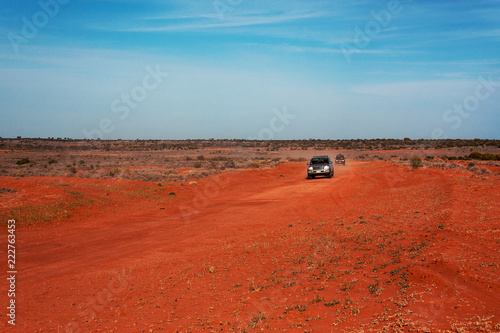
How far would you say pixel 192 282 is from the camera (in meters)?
9.40

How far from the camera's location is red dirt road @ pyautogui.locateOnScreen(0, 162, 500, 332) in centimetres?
637

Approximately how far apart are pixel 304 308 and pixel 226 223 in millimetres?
9324

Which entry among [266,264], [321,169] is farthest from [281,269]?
[321,169]

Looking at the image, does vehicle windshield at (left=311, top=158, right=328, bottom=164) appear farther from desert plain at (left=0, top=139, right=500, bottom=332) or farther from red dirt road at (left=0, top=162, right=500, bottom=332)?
red dirt road at (left=0, top=162, right=500, bottom=332)

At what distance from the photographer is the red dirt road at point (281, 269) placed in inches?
251

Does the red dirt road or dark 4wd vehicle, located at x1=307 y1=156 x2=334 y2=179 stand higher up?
dark 4wd vehicle, located at x1=307 y1=156 x2=334 y2=179

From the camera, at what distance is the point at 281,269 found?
375 inches

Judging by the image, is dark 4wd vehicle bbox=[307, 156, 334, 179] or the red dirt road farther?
dark 4wd vehicle bbox=[307, 156, 334, 179]

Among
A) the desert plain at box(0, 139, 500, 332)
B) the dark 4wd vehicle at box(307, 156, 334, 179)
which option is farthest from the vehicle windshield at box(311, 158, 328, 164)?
the desert plain at box(0, 139, 500, 332)

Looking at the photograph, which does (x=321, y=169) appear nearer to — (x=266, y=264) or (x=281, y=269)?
(x=266, y=264)

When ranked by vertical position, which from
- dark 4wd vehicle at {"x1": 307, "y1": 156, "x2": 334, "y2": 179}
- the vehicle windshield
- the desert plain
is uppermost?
the vehicle windshield

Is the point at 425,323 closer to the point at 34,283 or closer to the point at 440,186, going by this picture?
the point at 34,283

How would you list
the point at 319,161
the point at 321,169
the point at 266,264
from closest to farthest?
the point at 266,264 < the point at 321,169 < the point at 319,161

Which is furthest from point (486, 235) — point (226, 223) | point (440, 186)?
point (226, 223)
